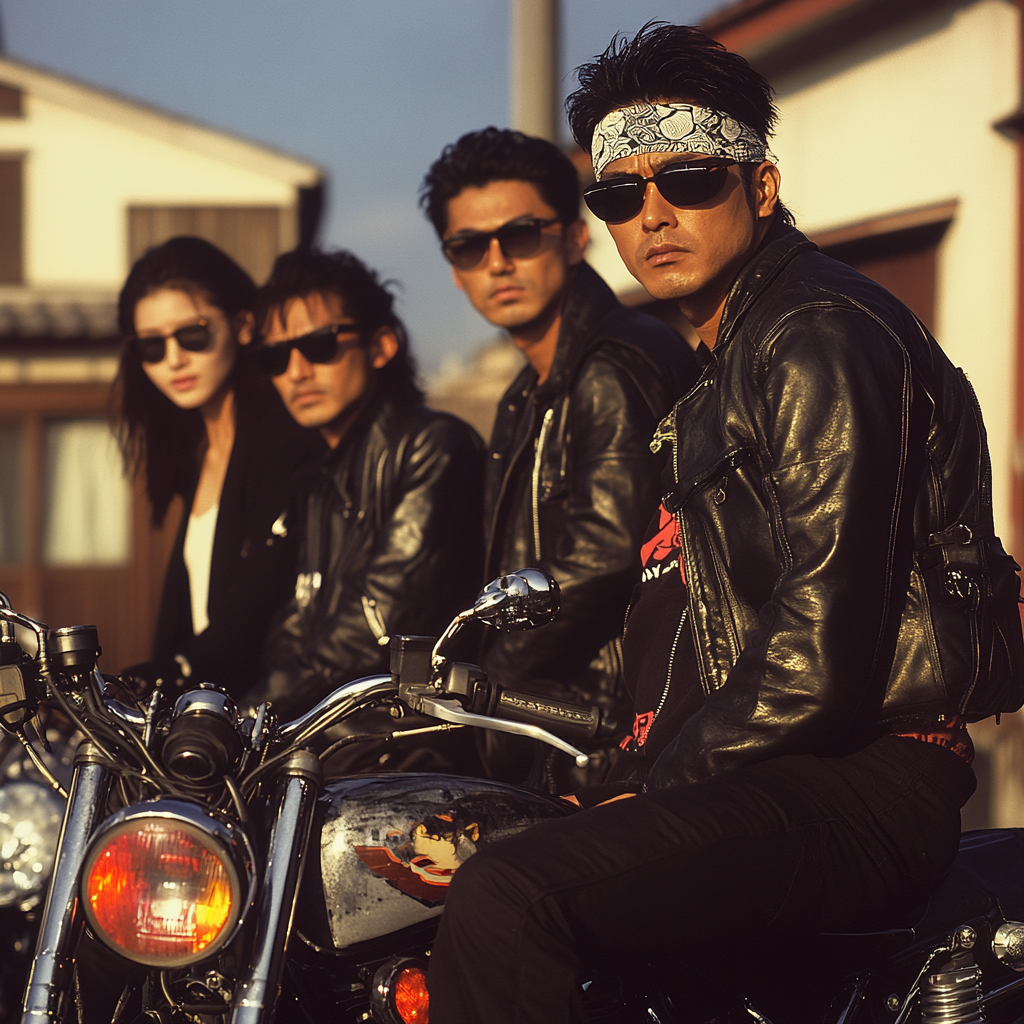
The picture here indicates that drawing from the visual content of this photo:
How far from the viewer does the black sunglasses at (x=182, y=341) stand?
4.00m

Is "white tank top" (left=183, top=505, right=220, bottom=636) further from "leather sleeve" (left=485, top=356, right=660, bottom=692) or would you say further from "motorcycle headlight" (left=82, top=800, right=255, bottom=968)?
"motorcycle headlight" (left=82, top=800, right=255, bottom=968)

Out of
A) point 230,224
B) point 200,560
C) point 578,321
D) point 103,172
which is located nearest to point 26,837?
point 200,560

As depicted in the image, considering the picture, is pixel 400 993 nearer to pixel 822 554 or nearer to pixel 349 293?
pixel 822 554

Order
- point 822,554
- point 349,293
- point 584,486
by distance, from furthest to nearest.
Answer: point 349,293 → point 584,486 → point 822,554

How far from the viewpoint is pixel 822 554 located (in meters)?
1.97

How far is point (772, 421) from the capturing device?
2100 mm

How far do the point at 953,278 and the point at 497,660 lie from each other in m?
5.00

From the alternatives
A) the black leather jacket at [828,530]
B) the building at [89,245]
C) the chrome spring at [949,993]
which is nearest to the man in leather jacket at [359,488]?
the black leather jacket at [828,530]

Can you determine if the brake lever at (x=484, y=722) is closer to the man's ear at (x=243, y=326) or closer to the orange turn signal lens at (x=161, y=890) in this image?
the orange turn signal lens at (x=161, y=890)

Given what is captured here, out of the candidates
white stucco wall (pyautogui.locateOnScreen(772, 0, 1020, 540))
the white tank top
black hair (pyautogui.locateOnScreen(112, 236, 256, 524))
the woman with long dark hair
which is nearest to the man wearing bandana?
the woman with long dark hair

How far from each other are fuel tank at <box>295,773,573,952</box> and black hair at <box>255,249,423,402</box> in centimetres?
185

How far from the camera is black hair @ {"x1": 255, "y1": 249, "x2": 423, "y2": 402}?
12.5 ft

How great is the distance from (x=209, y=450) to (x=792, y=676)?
2.67 metres

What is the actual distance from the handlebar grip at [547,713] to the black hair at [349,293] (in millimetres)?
1835
